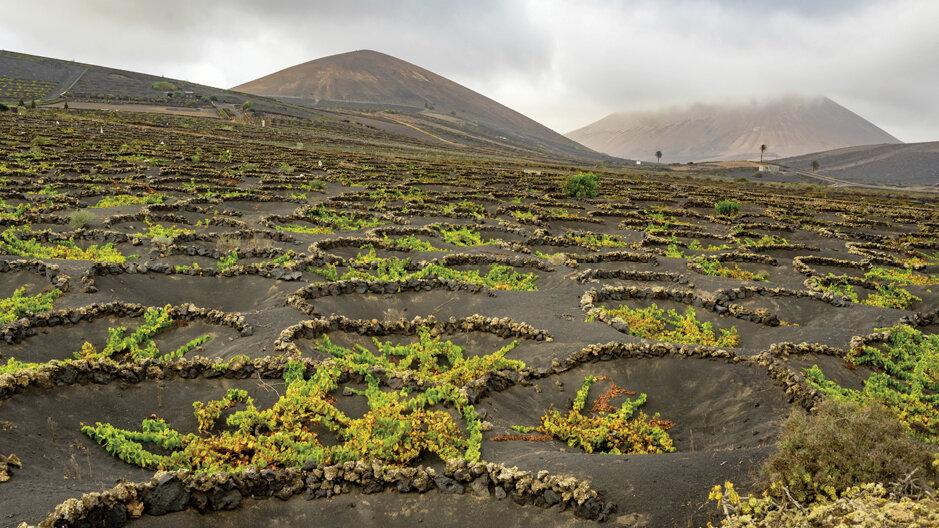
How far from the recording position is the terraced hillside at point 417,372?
591 centimetres

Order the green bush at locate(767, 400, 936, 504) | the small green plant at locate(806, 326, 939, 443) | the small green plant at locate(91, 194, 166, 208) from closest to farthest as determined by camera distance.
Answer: the green bush at locate(767, 400, 936, 504)
the small green plant at locate(806, 326, 939, 443)
the small green plant at locate(91, 194, 166, 208)

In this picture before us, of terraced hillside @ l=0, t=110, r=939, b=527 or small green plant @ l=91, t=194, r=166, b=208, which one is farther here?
small green plant @ l=91, t=194, r=166, b=208

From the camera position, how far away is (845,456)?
17.1ft

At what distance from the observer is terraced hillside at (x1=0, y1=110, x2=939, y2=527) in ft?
19.4

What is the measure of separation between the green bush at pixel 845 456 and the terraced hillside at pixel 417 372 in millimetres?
84

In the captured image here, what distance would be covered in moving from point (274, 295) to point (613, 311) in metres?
9.21

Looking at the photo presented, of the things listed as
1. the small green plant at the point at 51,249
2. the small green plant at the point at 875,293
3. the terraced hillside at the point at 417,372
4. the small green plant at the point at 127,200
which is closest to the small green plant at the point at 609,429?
the terraced hillside at the point at 417,372

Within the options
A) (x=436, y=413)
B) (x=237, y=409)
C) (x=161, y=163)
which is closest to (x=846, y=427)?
(x=436, y=413)

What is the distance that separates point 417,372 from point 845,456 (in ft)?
21.4

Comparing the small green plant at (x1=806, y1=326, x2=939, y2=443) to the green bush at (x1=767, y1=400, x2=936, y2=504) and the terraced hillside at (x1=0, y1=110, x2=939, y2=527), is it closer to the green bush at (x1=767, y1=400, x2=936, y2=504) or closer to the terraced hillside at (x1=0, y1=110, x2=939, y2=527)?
the terraced hillside at (x1=0, y1=110, x2=939, y2=527)

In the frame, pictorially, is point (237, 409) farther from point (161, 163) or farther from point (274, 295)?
point (161, 163)

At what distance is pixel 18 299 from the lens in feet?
38.4

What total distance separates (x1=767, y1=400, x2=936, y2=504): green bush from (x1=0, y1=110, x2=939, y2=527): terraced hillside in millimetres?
84

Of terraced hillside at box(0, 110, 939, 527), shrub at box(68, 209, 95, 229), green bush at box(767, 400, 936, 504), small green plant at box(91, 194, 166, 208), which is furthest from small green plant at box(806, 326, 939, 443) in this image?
small green plant at box(91, 194, 166, 208)
